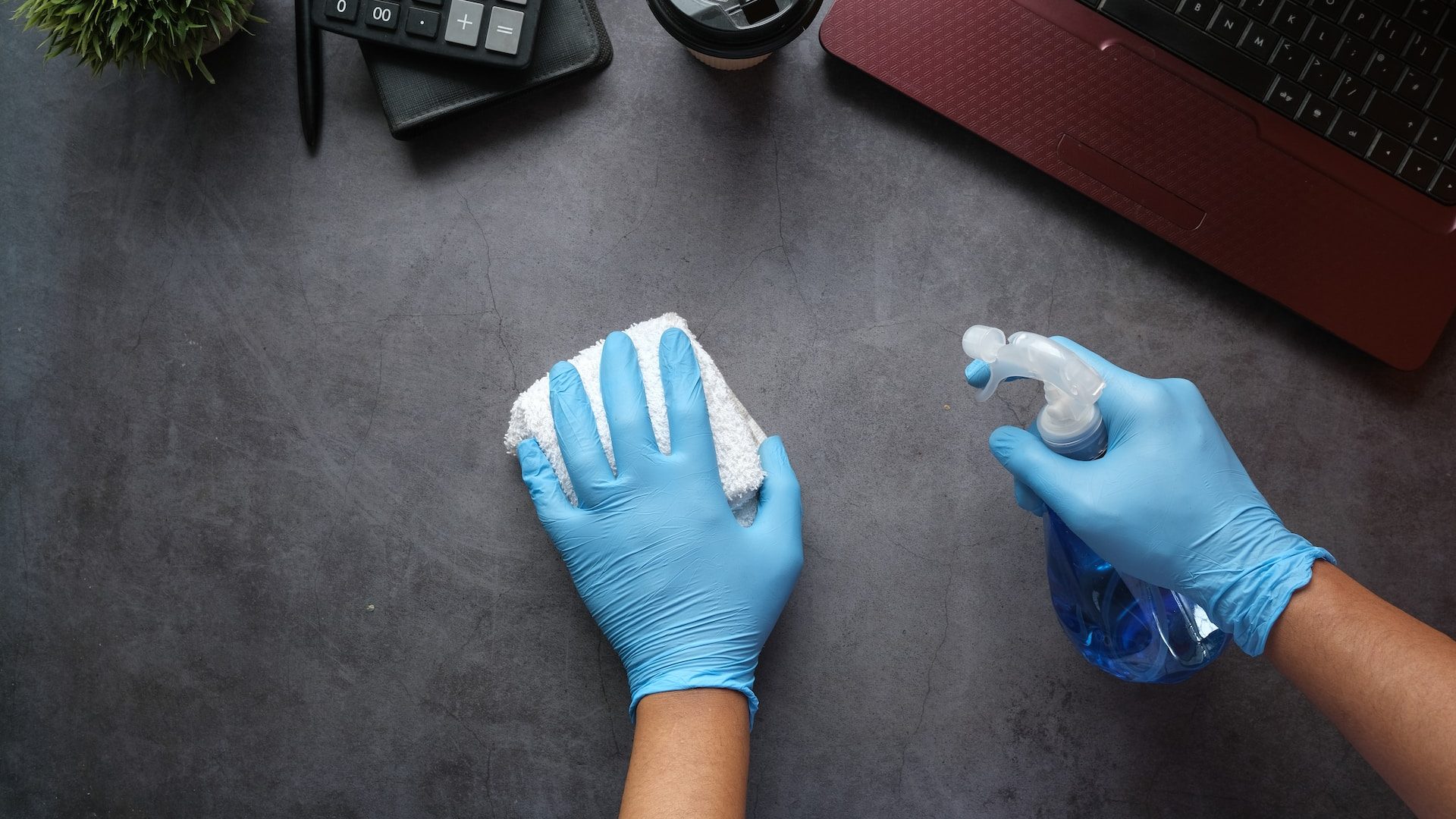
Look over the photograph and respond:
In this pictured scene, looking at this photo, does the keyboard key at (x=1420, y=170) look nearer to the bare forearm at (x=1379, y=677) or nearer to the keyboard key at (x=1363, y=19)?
the keyboard key at (x=1363, y=19)

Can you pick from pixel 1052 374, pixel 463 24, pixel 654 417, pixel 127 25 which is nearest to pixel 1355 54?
pixel 1052 374

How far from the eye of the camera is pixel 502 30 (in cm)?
85

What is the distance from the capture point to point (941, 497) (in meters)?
0.92

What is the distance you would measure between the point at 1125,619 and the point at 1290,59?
582mm

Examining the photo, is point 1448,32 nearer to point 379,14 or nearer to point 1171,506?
point 1171,506

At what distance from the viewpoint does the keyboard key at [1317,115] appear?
82cm

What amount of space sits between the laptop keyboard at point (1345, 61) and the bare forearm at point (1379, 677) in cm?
42

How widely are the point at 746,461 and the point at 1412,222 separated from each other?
71cm

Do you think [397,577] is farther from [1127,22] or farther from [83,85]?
[1127,22]

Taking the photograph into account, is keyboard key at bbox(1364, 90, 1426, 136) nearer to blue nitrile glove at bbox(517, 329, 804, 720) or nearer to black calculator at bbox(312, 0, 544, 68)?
blue nitrile glove at bbox(517, 329, 804, 720)

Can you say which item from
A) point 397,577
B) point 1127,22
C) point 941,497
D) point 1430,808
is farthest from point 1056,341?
point 397,577

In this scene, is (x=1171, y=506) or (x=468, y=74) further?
(x=468, y=74)

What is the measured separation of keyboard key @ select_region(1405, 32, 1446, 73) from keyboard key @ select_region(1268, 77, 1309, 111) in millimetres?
100

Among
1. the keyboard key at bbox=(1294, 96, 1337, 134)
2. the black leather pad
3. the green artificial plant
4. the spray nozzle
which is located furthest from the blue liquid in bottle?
the green artificial plant
